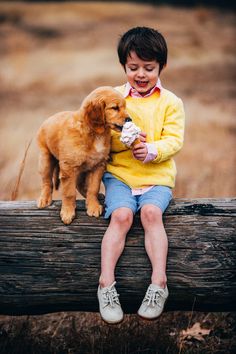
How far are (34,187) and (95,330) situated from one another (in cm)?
331

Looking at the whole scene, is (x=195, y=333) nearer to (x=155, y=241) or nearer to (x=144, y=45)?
(x=155, y=241)

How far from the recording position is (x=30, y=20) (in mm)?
20500

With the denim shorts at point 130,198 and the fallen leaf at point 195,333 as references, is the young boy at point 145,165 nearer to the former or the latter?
the denim shorts at point 130,198

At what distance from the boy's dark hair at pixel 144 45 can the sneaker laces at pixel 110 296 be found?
161 centimetres

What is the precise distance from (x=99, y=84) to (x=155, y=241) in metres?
11.2

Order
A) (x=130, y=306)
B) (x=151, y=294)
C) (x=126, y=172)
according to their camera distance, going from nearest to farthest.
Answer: (x=151, y=294) < (x=130, y=306) < (x=126, y=172)

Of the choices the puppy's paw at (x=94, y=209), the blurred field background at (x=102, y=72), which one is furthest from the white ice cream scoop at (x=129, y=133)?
the blurred field background at (x=102, y=72)

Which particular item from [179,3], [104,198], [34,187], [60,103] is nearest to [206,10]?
[179,3]

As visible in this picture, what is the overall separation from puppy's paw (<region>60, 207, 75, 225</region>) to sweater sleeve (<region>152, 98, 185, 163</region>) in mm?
680

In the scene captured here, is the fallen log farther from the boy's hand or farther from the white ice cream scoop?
the white ice cream scoop

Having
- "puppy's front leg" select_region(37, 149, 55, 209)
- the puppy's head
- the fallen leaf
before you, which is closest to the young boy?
the puppy's head

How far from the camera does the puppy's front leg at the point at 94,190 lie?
142 inches

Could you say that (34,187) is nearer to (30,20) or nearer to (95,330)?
(95,330)

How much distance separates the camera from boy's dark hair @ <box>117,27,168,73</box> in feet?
11.8
